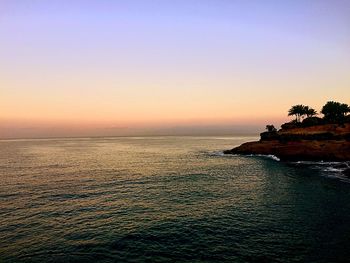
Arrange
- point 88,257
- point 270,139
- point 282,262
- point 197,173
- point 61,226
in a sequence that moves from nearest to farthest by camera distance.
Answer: point 282,262 → point 88,257 → point 61,226 → point 197,173 → point 270,139

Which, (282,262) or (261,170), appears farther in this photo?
(261,170)

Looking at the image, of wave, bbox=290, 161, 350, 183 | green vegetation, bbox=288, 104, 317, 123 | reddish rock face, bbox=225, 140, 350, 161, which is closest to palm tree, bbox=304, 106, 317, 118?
green vegetation, bbox=288, 104, 317, 123

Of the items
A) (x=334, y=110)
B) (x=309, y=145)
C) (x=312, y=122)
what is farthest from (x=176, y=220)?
(x=334, y=110)

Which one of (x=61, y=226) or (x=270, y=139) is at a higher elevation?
(x=270, y=139)

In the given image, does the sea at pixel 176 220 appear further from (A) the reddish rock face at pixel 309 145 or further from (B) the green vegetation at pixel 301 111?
(B) the green vegetation at pixel 301 111

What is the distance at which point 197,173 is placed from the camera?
228 feet

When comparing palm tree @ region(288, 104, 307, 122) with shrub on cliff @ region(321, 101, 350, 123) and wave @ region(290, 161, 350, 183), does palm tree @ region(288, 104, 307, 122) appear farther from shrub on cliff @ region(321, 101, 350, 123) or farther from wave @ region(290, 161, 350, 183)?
wave @ region(290, 161, 350, 183)

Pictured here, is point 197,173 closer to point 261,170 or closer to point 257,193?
point 261,170

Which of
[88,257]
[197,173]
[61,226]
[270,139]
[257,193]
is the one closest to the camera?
[88,257]

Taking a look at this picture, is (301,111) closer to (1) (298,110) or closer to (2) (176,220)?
(1) (298,110)

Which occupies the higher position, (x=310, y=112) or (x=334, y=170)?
(x=310, y=112)

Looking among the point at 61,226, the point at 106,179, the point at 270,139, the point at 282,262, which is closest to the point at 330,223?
the point at 282,262

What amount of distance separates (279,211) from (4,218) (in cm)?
3365

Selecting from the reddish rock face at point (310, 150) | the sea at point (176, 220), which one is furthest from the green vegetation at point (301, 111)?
the sea at point (176, 220)
